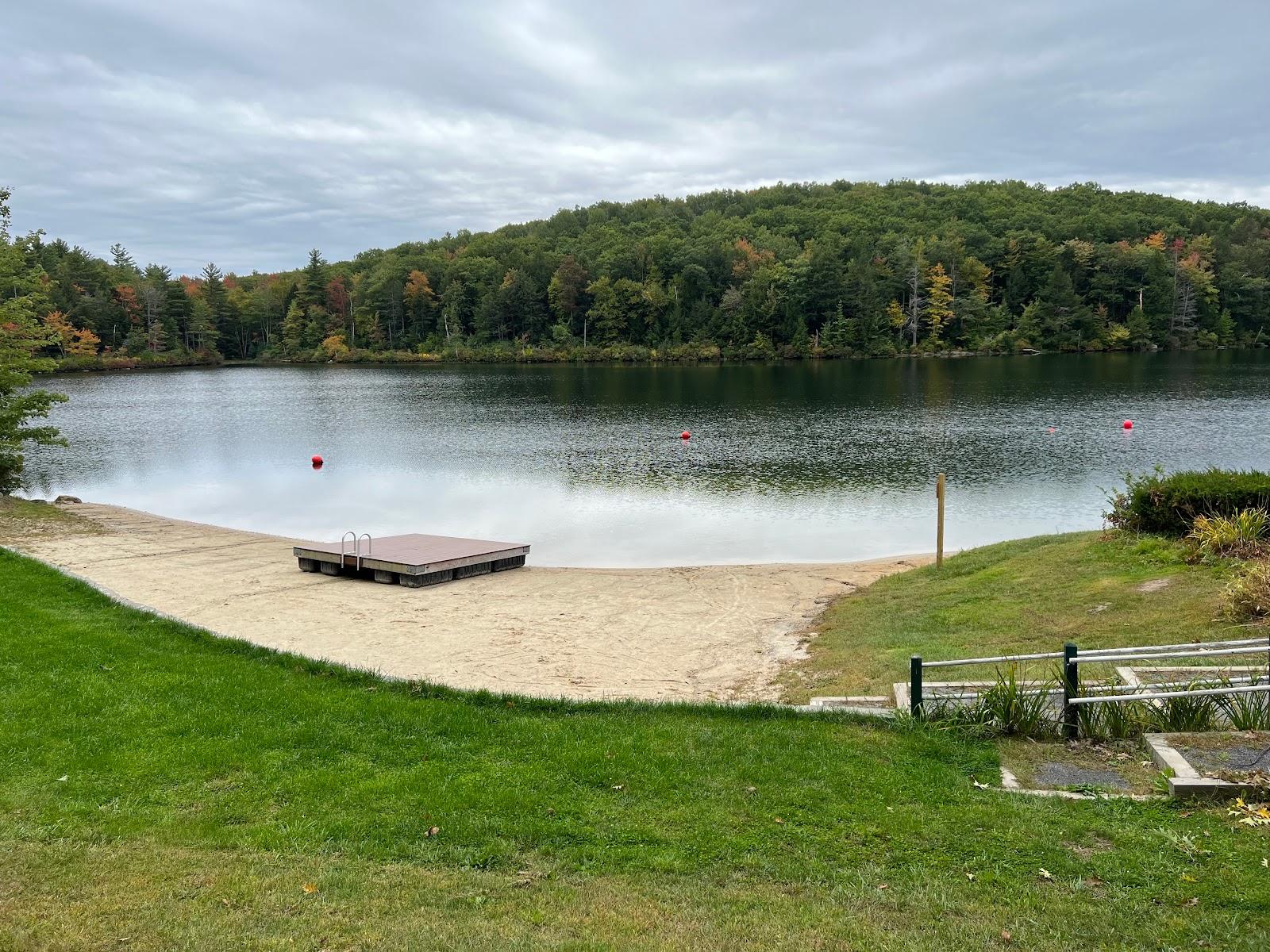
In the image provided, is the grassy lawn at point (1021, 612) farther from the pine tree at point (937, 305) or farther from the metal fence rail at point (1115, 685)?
the pine tree at point (937, 305)

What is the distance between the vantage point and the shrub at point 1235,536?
Answer: 1241 centimetres

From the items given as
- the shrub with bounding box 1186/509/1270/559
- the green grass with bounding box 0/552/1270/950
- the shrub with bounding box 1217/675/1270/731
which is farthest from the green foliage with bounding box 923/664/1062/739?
the shrub with bounding box 1186/509/1270/559

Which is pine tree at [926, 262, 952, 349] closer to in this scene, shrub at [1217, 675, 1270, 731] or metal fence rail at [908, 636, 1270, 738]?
metal fence rail at [908, 636, 1270, 738]

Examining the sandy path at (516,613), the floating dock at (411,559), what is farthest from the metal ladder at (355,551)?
the sandy path at (516,613)

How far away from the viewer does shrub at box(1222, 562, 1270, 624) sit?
10.1m

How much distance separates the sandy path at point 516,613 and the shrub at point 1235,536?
6093mm

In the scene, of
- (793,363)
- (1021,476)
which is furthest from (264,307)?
(1021,476)

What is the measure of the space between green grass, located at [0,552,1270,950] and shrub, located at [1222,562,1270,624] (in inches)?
191

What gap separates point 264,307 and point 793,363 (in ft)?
277

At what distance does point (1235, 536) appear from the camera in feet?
41.2

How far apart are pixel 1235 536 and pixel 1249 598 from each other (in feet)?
8.95

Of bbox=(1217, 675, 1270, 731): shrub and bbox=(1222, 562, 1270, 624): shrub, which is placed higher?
bbox=(1222, 562, 1270, 624): shrub

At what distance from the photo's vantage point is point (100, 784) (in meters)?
6.93

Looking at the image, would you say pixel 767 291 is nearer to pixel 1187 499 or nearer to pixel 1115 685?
pixel 1187 499
